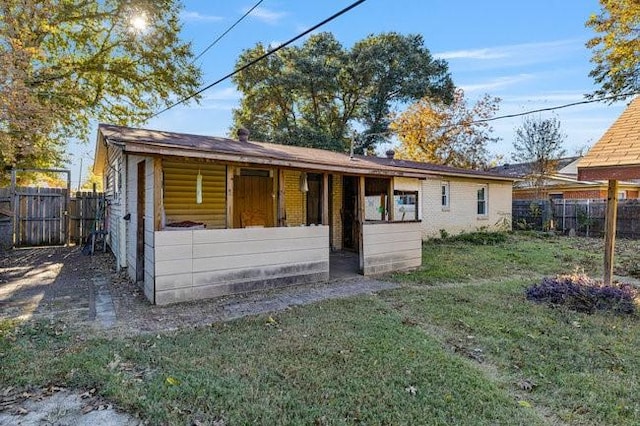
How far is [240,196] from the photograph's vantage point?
8836 millimetres

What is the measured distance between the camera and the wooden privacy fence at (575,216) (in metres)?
15.8

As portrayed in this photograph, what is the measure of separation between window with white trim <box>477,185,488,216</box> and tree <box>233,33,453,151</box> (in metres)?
7.11

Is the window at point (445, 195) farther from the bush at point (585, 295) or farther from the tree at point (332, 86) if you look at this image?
the bush at point (585, 295)

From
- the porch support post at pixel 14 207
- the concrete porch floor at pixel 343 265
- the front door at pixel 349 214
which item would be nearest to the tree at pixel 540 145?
the front door at pixel 349 214

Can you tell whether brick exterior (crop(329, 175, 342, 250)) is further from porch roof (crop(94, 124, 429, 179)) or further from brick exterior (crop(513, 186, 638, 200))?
brick exterior (crop(513, 186, 638, 200))

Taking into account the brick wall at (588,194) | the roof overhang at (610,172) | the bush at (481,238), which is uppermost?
the brick wall at (588,194)

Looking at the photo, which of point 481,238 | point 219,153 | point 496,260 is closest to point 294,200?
point 219,153

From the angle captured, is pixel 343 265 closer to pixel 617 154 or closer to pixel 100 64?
pixel 617 154

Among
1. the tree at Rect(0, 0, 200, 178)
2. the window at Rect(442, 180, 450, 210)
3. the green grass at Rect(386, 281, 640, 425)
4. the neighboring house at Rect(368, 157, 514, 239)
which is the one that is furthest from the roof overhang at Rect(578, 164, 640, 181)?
the tree at Rect(0, 0, 200, 178)

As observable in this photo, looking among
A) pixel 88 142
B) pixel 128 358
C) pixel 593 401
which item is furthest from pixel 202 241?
pixel 88 142

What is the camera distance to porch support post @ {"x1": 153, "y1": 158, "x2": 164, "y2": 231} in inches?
212

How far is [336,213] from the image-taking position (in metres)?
11.2

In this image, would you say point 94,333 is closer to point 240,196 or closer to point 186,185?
point 186,185

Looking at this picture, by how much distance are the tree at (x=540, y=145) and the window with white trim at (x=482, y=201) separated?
9.70 metres
